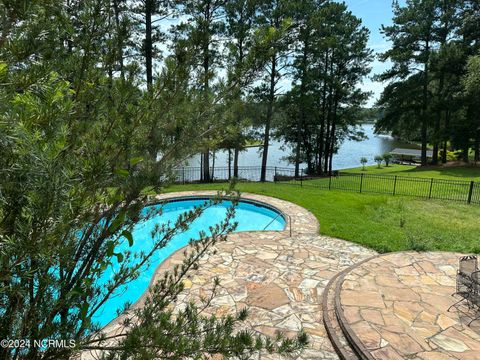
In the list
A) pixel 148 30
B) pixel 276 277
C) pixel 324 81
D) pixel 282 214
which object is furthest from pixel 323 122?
pixel 276 277

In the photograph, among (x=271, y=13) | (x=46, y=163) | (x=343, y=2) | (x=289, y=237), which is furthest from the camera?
(x=343, y=2)

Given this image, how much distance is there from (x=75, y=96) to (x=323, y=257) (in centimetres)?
560

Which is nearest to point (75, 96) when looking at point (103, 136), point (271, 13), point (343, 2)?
point (103, 136)

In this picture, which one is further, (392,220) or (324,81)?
(324,81)

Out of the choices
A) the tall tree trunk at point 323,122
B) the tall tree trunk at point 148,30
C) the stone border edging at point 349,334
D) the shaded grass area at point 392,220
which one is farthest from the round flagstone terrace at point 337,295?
the tall tree trunk at point 323,122

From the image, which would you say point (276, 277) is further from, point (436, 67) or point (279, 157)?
point (279, 157)

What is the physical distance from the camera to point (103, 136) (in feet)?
4.08

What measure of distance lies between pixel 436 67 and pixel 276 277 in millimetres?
21992

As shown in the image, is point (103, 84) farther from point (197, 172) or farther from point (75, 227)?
point (197, 172)

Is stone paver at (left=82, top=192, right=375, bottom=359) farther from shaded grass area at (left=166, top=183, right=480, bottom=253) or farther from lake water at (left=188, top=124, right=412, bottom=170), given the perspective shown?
lake water at (left=188, top=124, right=412, bottom=170)

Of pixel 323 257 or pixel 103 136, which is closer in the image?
pixel 103 136

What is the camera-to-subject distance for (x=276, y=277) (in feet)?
16.6

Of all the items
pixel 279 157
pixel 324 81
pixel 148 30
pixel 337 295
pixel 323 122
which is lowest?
pixel 337 295

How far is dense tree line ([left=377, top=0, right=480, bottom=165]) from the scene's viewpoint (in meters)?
19.3
